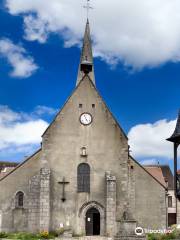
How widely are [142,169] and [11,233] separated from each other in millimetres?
12225

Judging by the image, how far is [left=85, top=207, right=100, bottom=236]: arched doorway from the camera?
36.2 metres

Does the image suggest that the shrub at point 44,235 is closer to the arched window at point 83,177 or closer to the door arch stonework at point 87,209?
the door arch stonework at point 87,209

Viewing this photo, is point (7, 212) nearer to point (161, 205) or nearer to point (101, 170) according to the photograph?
point (101, 170)

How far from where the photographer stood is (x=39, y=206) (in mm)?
35375

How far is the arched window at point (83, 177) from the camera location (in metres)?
36.4

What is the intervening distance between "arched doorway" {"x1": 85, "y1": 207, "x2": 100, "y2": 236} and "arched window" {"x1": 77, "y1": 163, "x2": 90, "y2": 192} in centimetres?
184

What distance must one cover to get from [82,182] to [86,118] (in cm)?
550

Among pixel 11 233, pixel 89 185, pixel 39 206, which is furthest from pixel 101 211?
pixel 11 233

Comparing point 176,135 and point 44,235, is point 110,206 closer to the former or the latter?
point 44,235

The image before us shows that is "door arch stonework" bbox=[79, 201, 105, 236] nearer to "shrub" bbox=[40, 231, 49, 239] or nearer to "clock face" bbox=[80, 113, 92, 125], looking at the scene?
"shrub" bbox=[40, 231, 49, 239]

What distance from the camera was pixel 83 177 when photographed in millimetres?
36688

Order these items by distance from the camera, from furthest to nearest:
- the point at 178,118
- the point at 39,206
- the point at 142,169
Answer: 1. the point at 142,169
2. the point at 39,206
3. the point at 178,118

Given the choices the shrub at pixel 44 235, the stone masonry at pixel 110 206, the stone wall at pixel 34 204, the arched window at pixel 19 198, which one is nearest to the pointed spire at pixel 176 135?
the stone masonry at pixel 110 206

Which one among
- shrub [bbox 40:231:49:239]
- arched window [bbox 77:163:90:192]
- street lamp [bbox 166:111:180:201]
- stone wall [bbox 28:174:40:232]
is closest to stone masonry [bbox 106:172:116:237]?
arched window [bbox 77:163:90:192]
